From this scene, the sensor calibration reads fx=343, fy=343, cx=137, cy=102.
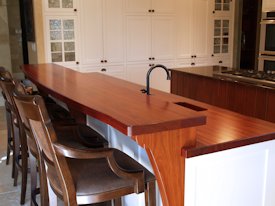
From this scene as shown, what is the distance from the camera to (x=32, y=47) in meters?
5.12

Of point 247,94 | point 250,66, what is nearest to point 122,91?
point 247,94

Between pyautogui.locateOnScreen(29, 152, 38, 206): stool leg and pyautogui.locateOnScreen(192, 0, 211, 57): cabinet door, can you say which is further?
pyautogui.locateOnScreen(192, 0, 211, 57): cabinet door

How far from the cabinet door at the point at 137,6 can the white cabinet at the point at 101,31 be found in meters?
0.12

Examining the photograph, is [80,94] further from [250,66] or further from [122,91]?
→ [250,66]

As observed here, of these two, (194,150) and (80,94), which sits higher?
(80,94)

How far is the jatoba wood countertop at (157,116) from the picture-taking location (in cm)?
142

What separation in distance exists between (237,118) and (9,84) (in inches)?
59.9

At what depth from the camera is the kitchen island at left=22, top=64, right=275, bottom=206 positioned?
143 centimetres

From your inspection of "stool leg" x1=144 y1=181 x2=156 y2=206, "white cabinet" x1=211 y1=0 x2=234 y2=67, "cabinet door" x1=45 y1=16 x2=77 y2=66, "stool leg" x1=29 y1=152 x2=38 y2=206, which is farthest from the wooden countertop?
"white cabinet" x1=211 y1=0 x2=234 y2=67

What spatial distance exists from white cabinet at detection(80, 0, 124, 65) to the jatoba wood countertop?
8.46 ft

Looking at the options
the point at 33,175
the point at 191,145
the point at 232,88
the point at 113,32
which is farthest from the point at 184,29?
the point at 191,145

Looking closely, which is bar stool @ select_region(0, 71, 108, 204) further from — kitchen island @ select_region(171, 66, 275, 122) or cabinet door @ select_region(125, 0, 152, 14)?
cabinet door @ select_region(125, 0, 152, 14)

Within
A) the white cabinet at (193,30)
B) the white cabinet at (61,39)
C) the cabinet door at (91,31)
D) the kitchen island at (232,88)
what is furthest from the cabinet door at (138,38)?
the kitchen island at (232,88)

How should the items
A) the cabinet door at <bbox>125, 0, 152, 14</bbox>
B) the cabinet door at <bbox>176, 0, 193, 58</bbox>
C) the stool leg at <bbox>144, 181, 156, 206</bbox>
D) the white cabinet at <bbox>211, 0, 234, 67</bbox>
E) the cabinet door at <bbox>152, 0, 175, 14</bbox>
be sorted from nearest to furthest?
the stool leg at <bbox>144, 181, 156, 206</bbox> → the cabinet door at <bbox>125, 0, 152, 14</bbox> → the cabinet door at <bbox>152, 0, 175, 14</bbox> → the cabinet door at <bbox>176, 0, 193, 58</bbox> → the white cabinet at <bbox>211, 0, 234, 67</bbox>
